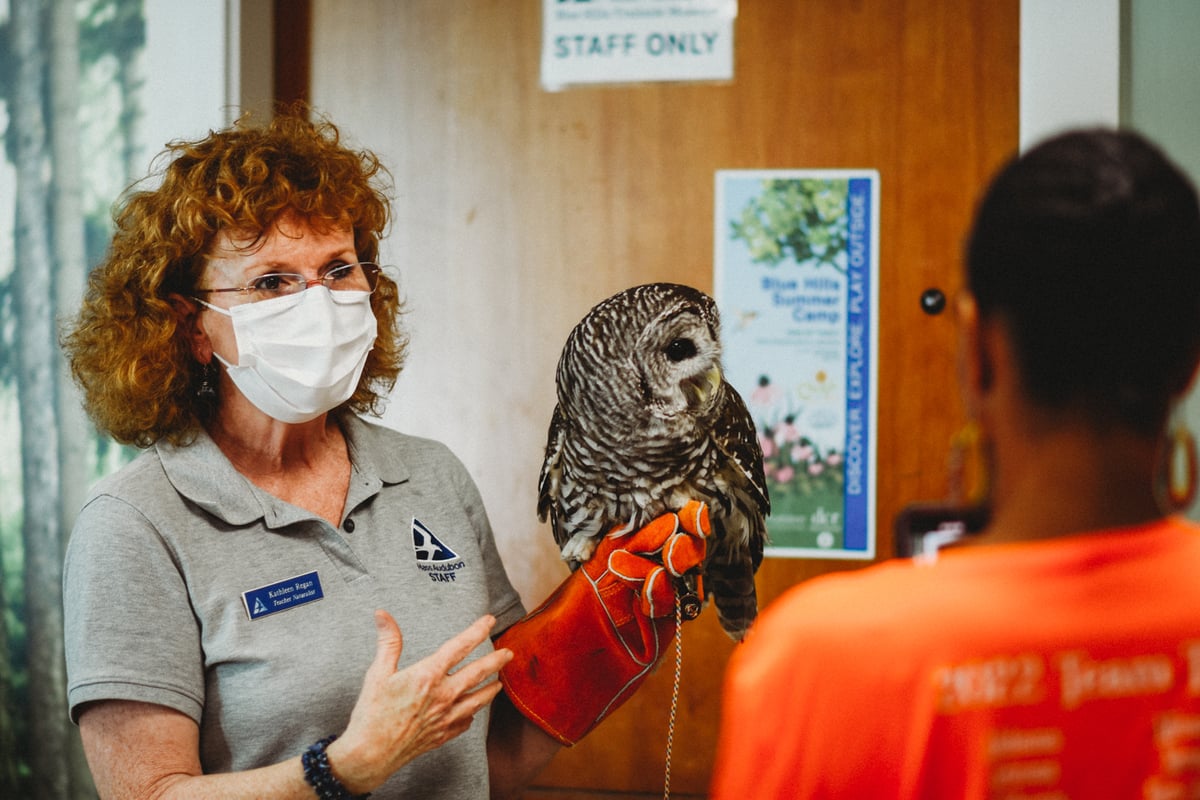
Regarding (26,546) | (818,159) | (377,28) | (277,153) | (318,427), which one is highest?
(377,28)

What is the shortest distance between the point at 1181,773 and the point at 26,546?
2.10 meters

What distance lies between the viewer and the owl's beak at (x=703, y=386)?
1.15 meters

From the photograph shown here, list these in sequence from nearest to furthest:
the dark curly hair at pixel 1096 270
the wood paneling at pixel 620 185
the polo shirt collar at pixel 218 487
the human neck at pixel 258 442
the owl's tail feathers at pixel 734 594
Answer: the dark curly hair at pixel 1096 270
the polo shirt collar at pixel 218 487
the human neck at pixel 258 442
the owl's tail feathers at pixel 734 594
the wood paneling at pixel 620 185

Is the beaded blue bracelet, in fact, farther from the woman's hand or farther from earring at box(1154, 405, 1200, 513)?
earring at box(1154, 405, 1200, 513)

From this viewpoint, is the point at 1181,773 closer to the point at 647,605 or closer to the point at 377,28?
the point at 647,605

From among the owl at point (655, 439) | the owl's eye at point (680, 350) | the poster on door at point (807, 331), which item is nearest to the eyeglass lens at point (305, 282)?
the owl at point (655, 439)

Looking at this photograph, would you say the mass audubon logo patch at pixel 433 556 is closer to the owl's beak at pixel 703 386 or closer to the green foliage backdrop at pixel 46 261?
the owl's beak at pixel 703 386

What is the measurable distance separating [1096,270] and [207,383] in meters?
1.08

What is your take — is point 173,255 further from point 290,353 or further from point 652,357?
point 652,357

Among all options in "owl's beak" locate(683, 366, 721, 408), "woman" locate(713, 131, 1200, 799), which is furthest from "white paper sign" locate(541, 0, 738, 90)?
"woman" locate(713, 131, 1200, 799)

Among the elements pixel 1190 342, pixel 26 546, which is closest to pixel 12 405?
pixel 26 546

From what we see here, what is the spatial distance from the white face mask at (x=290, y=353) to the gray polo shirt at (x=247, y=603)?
0.31 ft

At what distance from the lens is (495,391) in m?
1.94

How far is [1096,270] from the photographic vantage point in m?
0.43
